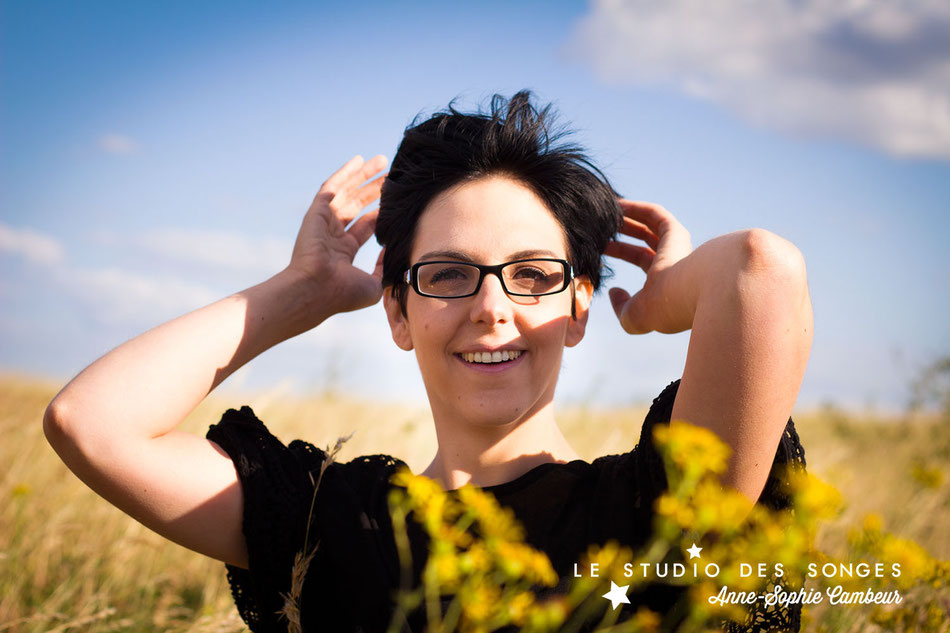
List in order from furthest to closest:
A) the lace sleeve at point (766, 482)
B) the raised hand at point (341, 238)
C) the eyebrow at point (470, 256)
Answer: the raised hand at point (341, 238), the eyebrow at point (470, 256), the lace sleeve at point (766, 482)

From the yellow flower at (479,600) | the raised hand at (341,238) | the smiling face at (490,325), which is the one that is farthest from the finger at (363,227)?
the yellow flower at (479,600)

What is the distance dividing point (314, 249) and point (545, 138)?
935 millimetres

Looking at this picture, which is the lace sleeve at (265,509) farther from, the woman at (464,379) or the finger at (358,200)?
the finger at (358,200)

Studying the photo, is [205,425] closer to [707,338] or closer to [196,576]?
[196,576]

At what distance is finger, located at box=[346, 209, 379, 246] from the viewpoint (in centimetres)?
286

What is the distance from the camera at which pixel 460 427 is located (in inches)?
92.4

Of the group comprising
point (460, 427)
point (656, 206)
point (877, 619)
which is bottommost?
point (877, 619)

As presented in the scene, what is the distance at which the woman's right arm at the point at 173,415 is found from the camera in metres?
2.02

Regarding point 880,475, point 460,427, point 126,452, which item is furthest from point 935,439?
point 126,452

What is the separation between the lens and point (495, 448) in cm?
230

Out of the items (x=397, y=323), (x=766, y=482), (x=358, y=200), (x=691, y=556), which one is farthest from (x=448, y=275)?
(x=691, y=556)

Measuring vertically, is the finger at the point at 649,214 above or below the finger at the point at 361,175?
below

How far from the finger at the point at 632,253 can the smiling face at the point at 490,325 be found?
0.42 meters

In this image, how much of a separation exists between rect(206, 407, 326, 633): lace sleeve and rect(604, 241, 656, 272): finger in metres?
1.35
